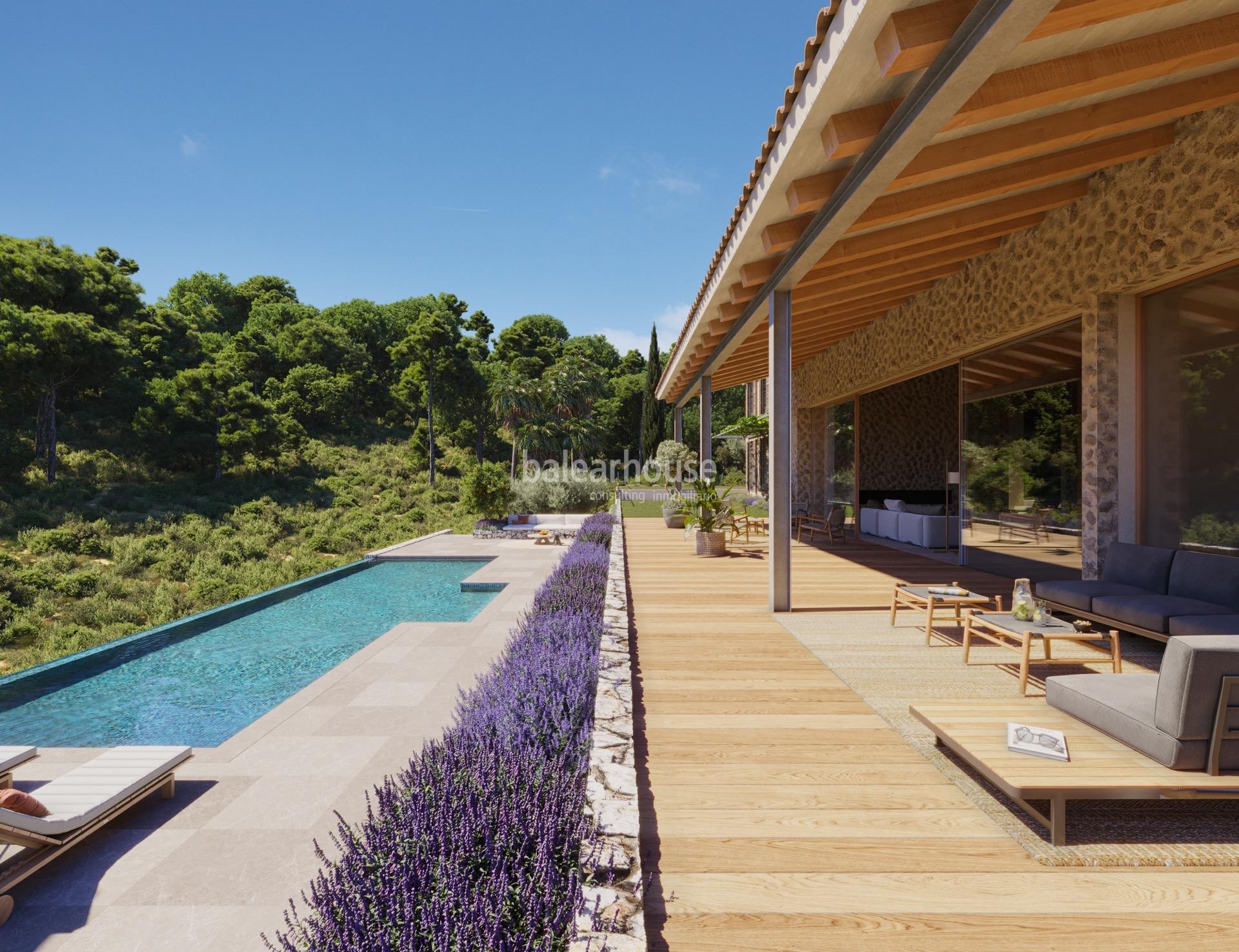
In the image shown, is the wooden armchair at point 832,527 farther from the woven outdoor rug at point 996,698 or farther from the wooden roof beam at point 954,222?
the wooden roof beam at point 954,222

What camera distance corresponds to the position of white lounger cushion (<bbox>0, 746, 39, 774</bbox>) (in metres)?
3.61

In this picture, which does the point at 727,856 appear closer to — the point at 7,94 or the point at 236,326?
the point at 7,94

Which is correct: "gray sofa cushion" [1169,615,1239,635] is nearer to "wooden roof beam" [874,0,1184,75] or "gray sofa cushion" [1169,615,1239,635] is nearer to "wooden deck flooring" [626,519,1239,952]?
"wooden deck flooring" [626,519,1239,952]

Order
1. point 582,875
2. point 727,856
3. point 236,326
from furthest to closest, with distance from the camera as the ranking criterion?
point 236,326, point 727,856, point 582,875

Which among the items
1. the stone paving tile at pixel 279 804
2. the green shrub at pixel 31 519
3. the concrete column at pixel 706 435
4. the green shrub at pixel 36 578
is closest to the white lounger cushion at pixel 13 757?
the stone paving tile at pixel 279 804

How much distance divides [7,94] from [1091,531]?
1127 inches

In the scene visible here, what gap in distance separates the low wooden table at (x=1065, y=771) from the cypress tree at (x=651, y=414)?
600 inches

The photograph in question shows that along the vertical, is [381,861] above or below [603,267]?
below

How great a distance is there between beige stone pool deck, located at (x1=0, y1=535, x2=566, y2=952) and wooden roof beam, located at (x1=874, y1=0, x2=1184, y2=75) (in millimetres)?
4605

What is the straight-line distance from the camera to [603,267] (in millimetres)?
31344

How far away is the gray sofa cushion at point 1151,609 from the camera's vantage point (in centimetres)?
389

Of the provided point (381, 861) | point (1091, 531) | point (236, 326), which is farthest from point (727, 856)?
point (236, 326)

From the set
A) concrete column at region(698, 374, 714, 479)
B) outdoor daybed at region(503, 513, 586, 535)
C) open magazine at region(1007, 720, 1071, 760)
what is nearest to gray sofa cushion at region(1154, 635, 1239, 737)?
open magazine at region(1007, 720, 1071, 760)

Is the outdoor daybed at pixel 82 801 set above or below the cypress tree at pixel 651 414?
below
